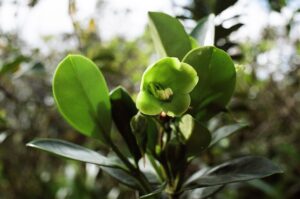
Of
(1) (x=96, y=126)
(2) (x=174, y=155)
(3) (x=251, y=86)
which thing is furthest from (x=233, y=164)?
(3) (x=251, y=86)

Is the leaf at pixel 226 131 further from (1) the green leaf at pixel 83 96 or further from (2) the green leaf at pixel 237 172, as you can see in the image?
(1) the green leaf at pixel 83 96

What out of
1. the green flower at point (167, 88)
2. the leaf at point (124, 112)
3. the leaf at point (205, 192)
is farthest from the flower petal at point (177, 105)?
the leaf at point (205, 192)

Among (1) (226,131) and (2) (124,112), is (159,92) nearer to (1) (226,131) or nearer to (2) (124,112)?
(2) (124,112)

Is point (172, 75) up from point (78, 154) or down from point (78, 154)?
up

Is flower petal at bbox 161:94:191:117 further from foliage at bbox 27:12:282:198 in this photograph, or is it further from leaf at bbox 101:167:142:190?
leaf at bbox 101:167:142:190

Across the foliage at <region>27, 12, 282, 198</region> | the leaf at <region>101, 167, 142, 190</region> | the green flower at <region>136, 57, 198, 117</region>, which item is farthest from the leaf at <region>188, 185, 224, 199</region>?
Result: the green flower at <region>136, 57, 198, 117</region>

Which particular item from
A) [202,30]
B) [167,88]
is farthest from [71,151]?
[202,30]

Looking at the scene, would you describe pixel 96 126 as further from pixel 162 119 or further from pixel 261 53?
pixel 261 53
